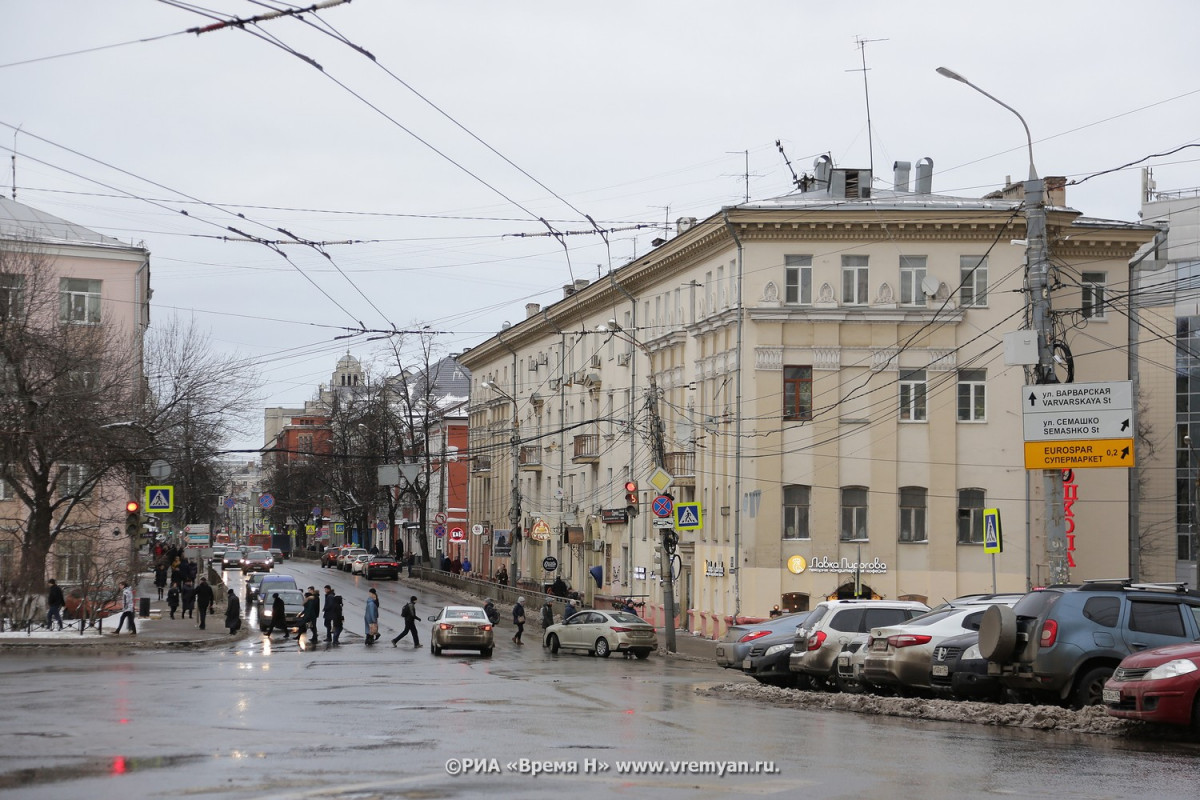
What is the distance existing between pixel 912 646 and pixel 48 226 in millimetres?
47656

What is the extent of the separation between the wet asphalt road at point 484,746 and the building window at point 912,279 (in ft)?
81.9

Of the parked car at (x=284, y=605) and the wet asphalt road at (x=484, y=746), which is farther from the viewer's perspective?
the parked car at (x=284, y=605)

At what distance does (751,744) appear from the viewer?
13.6m

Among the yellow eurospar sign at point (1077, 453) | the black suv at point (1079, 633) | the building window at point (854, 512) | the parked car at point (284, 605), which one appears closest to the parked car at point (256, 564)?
the parked car at point (284, 605)

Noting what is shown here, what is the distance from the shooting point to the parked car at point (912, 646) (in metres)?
19.1

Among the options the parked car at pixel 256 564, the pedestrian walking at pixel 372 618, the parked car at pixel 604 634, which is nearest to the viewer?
the parked car at pixel 604 634

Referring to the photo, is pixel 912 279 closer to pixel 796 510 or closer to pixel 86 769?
pixel 796 510

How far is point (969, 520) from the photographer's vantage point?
45188 mm

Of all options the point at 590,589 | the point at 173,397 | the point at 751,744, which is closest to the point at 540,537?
the point at 590,589

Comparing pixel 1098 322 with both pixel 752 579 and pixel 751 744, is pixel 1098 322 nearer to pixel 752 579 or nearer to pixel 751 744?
pixel 752 579

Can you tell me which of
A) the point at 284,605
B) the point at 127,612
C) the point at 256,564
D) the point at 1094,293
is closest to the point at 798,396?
the point at 1094,293

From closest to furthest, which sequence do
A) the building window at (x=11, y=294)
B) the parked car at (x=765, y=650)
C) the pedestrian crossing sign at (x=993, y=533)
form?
1. the parked car at (x=765, y=650)
2. the pedestrian crossing sign at (x=993, y=533)
3. the building window at (x=11, y=294)

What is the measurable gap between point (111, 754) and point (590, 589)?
166 feet

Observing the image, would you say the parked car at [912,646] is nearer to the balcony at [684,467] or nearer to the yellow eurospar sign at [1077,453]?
the yellow eurospar sign at [1077,453]
